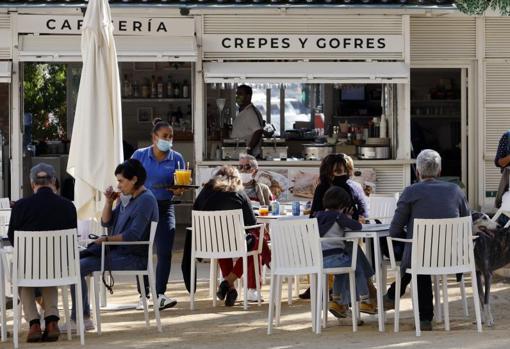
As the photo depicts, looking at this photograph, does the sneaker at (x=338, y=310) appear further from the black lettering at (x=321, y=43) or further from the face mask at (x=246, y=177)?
the black lettering at (x=321, y=43)

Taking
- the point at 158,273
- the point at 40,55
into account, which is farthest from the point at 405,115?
the point at 158,273

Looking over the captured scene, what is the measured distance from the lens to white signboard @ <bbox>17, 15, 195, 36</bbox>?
16.3m

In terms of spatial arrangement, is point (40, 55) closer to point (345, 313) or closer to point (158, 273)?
point (158, 273)

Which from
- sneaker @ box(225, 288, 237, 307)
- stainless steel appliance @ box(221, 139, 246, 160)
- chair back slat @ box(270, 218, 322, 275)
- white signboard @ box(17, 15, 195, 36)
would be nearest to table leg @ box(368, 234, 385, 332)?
chair back slat @ box(270, 218, 322, 275)

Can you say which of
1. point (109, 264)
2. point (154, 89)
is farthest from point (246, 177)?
point (154, 89)

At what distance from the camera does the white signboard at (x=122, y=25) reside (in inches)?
641

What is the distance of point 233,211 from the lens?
1170 cm

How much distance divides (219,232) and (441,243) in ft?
7.68

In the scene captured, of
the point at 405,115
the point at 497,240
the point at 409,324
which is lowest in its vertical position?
the point at 409,324

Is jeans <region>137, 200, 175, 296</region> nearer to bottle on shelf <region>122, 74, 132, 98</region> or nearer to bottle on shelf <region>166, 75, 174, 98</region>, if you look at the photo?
bottle on shelf <region>166, 75, 174, 98</region>

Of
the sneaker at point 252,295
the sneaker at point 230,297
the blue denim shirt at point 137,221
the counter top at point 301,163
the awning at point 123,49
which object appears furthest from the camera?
the counter top at point 301,163

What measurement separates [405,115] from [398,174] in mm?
793

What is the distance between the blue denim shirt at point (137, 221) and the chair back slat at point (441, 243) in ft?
7.36

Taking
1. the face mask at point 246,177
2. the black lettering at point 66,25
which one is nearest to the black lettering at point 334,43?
the black lettering at point 66,25
